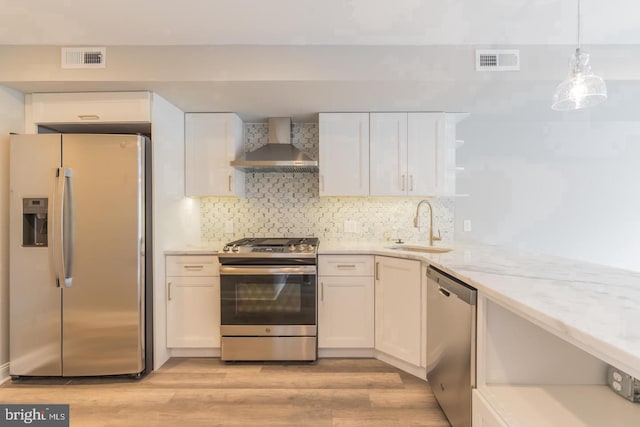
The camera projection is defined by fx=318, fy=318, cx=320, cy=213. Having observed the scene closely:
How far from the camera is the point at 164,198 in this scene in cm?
257

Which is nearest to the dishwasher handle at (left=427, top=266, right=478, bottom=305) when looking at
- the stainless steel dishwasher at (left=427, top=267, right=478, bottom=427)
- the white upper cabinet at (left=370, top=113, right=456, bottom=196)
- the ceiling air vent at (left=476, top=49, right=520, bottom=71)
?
the stainless steel dishwasher at (left=427, top=267, right=478, bottom=427)

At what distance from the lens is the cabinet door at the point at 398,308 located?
2.29m

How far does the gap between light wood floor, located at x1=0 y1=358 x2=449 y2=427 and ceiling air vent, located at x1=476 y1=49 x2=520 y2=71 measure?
2.27m

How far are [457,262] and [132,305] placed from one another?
222 centimetres

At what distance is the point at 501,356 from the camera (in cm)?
136

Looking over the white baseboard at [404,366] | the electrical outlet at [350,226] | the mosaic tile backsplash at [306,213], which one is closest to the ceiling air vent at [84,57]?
the mosaic tile backsplash at [306,213]

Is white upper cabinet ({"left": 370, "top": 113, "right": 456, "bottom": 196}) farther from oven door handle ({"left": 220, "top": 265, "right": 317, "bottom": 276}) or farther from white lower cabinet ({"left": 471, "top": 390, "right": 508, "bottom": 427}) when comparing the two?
white lower cabinet ({"left": 471, "top": 390, "right": 508, "bottom": 427})

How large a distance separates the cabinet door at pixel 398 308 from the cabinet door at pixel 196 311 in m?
1.33

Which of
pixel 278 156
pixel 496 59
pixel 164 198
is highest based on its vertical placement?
pixel 496 59

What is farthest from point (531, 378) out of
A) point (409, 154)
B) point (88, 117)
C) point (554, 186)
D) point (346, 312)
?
point (88, 117)

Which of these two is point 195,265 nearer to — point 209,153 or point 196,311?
point 196,311

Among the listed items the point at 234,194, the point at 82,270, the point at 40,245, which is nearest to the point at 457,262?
the point at 234,194

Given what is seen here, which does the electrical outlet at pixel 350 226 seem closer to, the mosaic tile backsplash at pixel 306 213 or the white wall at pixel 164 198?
the mosaic tile backsplash at pixel 306 213

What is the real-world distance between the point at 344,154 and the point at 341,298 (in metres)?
1.27
